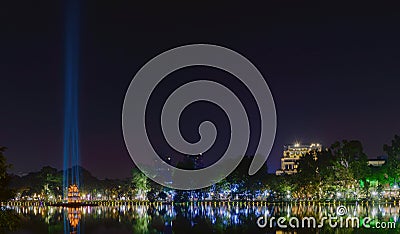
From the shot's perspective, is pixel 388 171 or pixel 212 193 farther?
pixel 212 193

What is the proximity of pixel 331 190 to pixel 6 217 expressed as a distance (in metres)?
59.1

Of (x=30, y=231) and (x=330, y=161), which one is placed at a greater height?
(x=330, y=161)

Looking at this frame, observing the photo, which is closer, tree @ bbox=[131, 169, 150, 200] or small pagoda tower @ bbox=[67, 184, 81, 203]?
small pagoda tower @ bbox=[67, 184, 81, 203]

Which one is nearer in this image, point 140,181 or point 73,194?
point 73,194

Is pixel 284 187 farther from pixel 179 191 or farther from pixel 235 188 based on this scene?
pixel 179 191

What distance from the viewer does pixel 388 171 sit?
76.6 meters

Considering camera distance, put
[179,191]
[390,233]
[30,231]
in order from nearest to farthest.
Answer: [390,233] → [30,231] → [179,191]

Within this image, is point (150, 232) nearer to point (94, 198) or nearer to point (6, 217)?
point (6, 217)

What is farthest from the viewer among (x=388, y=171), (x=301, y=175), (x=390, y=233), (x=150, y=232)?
(x=301, y=175)

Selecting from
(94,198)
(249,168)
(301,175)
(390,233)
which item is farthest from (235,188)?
(390,233)

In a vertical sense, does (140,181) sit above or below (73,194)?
above

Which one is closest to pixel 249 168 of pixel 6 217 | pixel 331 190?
pixel 331 190

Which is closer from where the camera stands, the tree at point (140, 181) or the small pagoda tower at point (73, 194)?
the small pagoda tower at point (73, 194)

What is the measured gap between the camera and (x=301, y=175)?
86375mm
